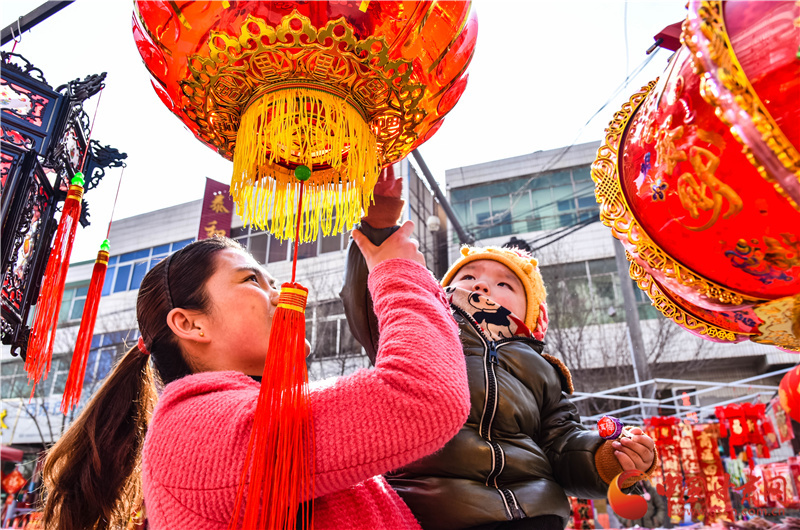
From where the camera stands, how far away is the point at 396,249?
1.34 metres

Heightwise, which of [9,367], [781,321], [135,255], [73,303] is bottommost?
[781,321]

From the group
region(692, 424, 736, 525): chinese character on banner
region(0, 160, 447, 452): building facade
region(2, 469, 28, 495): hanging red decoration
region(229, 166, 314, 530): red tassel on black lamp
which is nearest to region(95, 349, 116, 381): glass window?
region(0, 160, 447, 452): building facade

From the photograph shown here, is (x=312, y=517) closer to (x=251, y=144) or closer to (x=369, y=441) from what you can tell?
(x=369, y=441)

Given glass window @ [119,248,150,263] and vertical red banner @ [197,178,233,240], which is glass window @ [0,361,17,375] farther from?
vertical red banner @ [197,178,233,240]

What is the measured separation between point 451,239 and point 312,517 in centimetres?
1463

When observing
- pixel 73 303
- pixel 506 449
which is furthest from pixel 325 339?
pixel 506 449

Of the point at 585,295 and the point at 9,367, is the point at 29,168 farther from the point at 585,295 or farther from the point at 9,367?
the point at 9,367

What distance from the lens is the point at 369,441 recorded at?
1.06 m

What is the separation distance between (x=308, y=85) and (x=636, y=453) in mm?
1246

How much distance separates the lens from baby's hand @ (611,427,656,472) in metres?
1.42

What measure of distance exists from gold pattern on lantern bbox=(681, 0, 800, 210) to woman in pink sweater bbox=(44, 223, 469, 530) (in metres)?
0.65

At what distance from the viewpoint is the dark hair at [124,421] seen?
1498 mm

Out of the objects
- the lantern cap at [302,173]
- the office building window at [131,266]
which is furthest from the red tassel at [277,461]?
the office building window at [131,266]

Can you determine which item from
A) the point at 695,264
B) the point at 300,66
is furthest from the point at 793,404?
the point at 300,66
